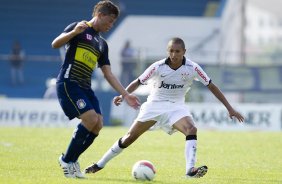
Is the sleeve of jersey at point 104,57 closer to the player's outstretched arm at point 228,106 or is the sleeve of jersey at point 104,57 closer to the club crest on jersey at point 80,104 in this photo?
the club crest on jersey at point 80,104

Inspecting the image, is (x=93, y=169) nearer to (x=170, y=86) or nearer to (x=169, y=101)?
(x=169, y=101)

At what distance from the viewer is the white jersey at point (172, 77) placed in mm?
11312

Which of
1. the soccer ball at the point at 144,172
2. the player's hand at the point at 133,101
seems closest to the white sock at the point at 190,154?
the soccer ball at the point at 144,172

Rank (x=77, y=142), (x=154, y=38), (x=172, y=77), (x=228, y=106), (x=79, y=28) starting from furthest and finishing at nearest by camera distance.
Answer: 1. (x=154, y=38)
2. (x=172, y=77)
3. (x=228, y=106)
4. (x=77, y=142)
5. (x=79, y=28)

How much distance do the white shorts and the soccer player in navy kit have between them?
1.20 m

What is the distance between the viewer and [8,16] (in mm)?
36938


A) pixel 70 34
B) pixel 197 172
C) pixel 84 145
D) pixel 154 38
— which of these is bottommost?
pixel 197 172

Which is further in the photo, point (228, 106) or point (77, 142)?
point (228, 106)

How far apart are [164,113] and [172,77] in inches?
21.5

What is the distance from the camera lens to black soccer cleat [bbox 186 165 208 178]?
1034 cm

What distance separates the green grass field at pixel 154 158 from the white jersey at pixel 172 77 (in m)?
1.17

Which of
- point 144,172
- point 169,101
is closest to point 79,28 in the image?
point 144,172

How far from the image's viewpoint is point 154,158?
47.4 ft

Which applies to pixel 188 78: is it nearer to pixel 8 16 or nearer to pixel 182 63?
pixel 182 63
